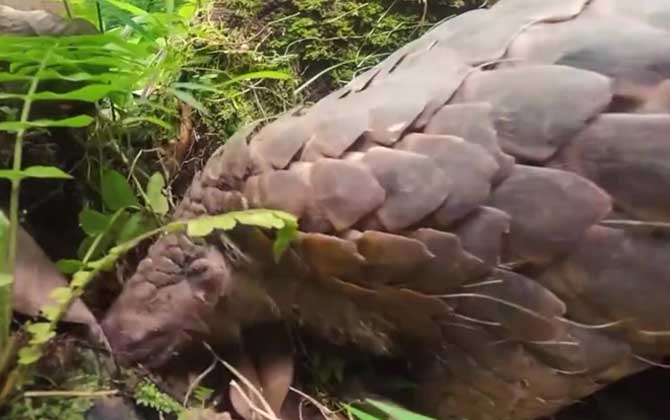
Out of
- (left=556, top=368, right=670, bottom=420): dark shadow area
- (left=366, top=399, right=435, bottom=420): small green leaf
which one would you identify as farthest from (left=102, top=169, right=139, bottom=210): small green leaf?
(left=556, top=368, right=670, bottom=420): dark shadow area

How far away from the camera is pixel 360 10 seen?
1.20 metres

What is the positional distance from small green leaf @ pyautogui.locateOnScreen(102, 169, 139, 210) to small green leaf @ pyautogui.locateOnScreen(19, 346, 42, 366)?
0.75ft

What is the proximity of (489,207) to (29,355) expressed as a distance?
13.5 inches

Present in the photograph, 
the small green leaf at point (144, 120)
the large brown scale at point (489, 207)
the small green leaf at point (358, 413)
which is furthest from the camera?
the small green leaf at point (144, 120)

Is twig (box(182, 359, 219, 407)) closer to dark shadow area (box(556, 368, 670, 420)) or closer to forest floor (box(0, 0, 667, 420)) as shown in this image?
forest floor (box(0, 0, 667, 420))

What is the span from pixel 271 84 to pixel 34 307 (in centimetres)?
46

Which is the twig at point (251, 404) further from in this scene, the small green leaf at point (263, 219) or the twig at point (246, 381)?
the small green leaf at point (263, 219)

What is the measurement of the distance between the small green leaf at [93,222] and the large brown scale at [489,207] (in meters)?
0.12

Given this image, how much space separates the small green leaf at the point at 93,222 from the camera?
0.85 meters

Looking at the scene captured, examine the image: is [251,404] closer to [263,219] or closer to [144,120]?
[263,219]

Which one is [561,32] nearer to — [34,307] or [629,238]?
[629,238]

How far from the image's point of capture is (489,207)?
662 millimetres

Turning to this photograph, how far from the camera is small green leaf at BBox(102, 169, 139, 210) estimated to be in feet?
2.95

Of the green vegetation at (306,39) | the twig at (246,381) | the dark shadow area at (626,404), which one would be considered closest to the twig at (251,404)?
the twig at (246,381)
